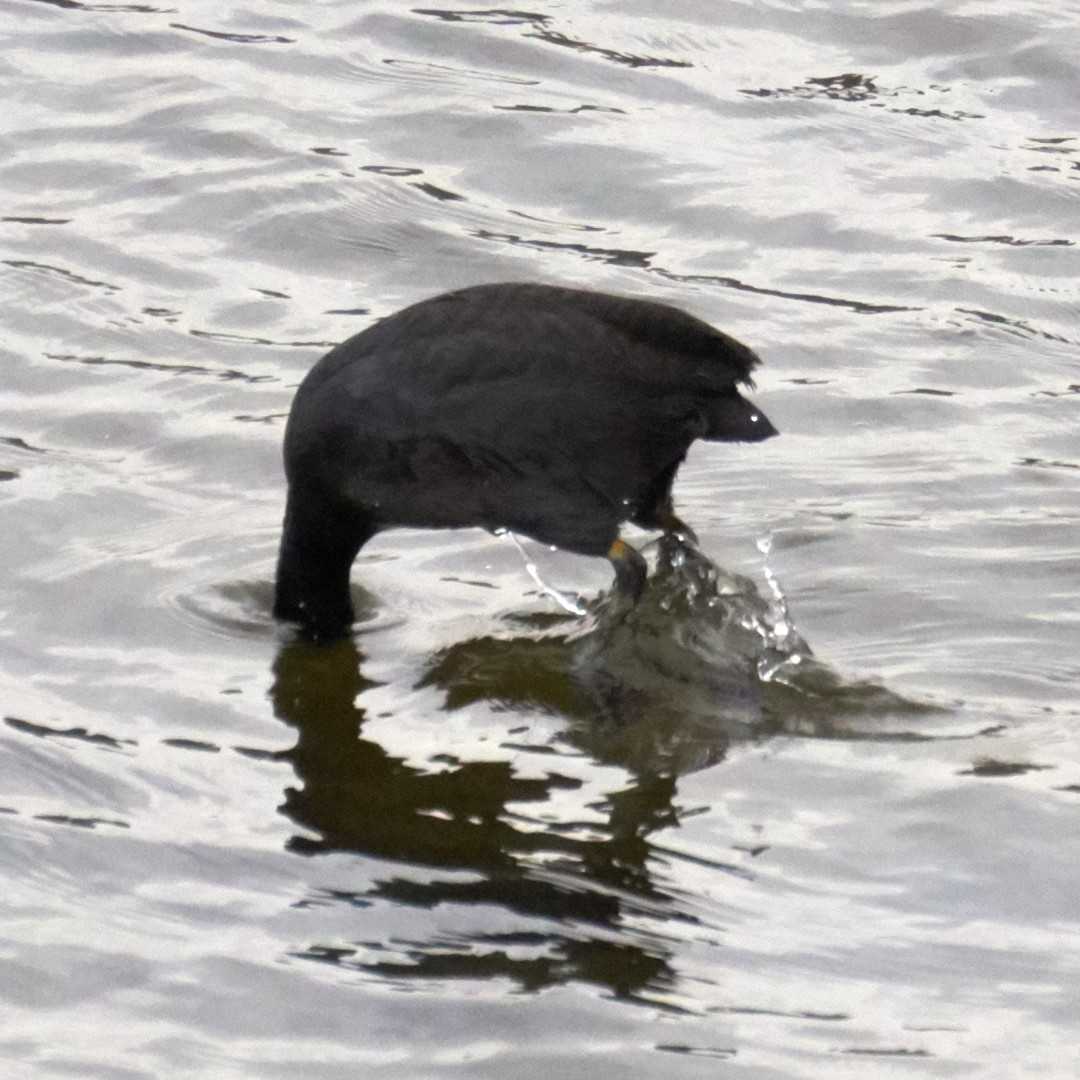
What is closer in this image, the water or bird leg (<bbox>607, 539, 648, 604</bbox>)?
the water

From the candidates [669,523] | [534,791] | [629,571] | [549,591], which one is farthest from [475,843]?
[549,591]

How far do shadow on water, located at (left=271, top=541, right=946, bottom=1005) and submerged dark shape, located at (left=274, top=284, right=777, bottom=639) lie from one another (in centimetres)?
36

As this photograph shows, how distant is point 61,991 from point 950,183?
605cm

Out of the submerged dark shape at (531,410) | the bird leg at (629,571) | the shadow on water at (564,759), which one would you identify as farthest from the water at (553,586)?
the submerged dark shape at (531,410)

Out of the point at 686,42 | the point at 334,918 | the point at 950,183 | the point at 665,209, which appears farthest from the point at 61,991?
the point at 686,42

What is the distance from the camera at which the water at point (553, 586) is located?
4.71 m

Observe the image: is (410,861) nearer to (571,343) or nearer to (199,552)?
(571,343)

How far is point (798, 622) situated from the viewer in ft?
21.3

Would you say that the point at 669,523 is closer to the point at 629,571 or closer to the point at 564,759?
the point at 629,571

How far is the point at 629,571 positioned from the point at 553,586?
25.9 inches

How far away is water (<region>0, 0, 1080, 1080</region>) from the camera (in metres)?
4.71

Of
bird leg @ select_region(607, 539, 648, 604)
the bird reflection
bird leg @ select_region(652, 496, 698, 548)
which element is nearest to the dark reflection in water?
the bird reflection

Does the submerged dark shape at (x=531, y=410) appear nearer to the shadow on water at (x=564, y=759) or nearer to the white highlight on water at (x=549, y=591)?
the shadow on water at (x=564, y=759)

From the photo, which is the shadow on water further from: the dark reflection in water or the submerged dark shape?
the submerged dark shape
